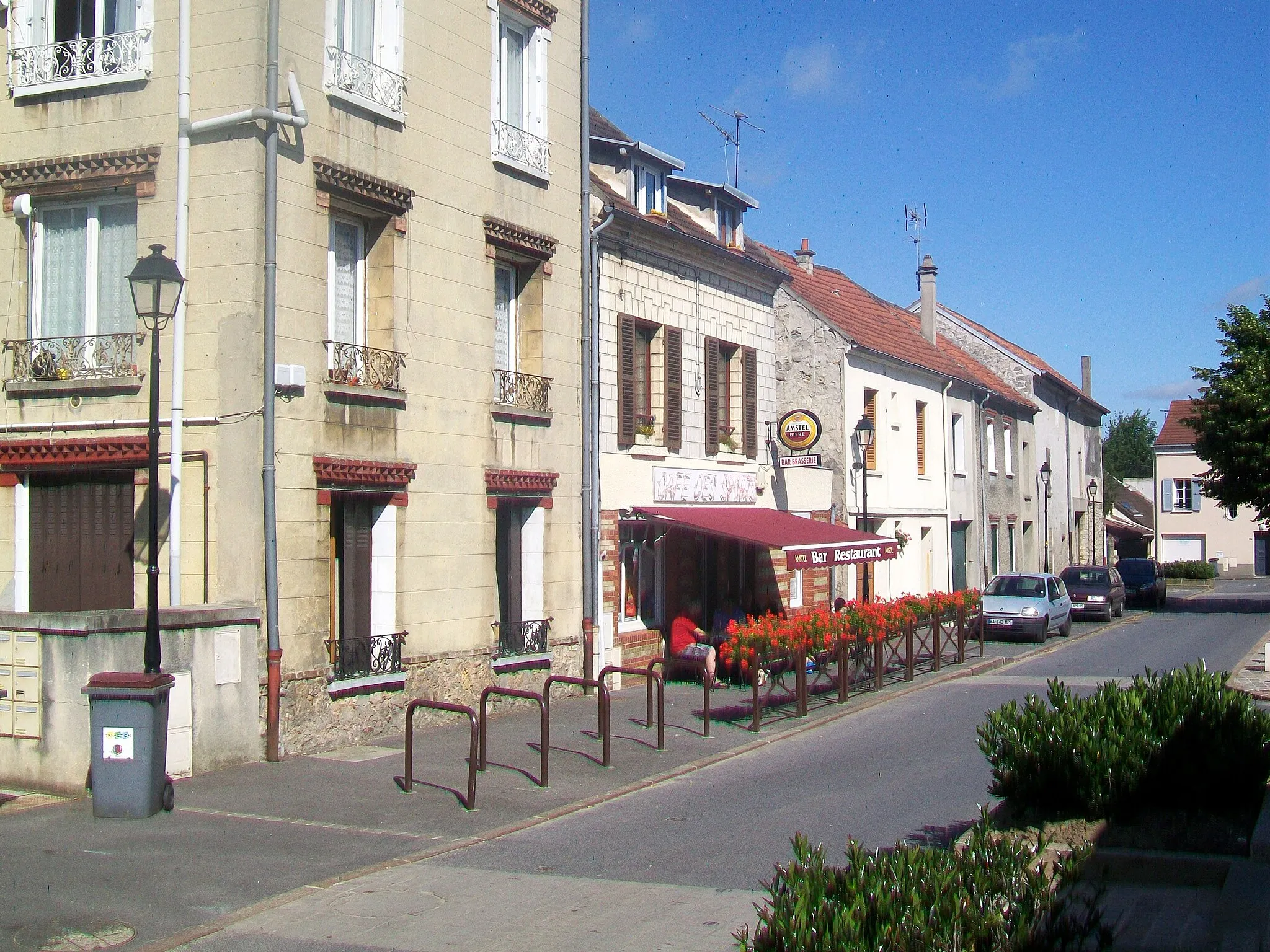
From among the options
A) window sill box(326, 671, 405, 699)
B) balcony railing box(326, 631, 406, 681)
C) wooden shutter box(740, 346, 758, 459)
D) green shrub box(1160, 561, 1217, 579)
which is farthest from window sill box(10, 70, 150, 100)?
green shrub box(1160, 561, 1217, 579)

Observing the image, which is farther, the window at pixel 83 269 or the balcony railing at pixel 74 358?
the window at pixel 83 269

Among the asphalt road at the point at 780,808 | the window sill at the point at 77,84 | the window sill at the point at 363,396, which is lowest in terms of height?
the asphalt road at the point at 780,808

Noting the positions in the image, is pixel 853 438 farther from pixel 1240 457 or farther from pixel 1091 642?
pixel 1240 457

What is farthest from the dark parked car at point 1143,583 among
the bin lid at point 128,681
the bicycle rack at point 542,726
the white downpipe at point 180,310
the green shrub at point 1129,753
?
the bin lid at point 128,681

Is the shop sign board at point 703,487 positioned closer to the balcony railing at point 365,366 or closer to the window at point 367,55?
the balcony railing at point 365,366

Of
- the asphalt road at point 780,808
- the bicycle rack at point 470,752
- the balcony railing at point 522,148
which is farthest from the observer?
the balcony railing at point 522,148

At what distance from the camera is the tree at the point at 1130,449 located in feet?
348

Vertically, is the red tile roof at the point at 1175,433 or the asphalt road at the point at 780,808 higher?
the red tile roof at the point at 1175,433

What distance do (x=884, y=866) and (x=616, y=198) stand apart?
49.5ft

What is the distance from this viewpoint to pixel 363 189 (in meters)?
13.3

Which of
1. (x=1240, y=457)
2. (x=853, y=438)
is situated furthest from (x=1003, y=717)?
(x=1240, y=457)

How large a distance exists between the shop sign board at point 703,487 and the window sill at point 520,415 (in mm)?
2819

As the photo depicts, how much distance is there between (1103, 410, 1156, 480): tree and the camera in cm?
10606

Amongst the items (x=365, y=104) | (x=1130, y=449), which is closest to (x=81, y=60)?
(x=365, y=104)
